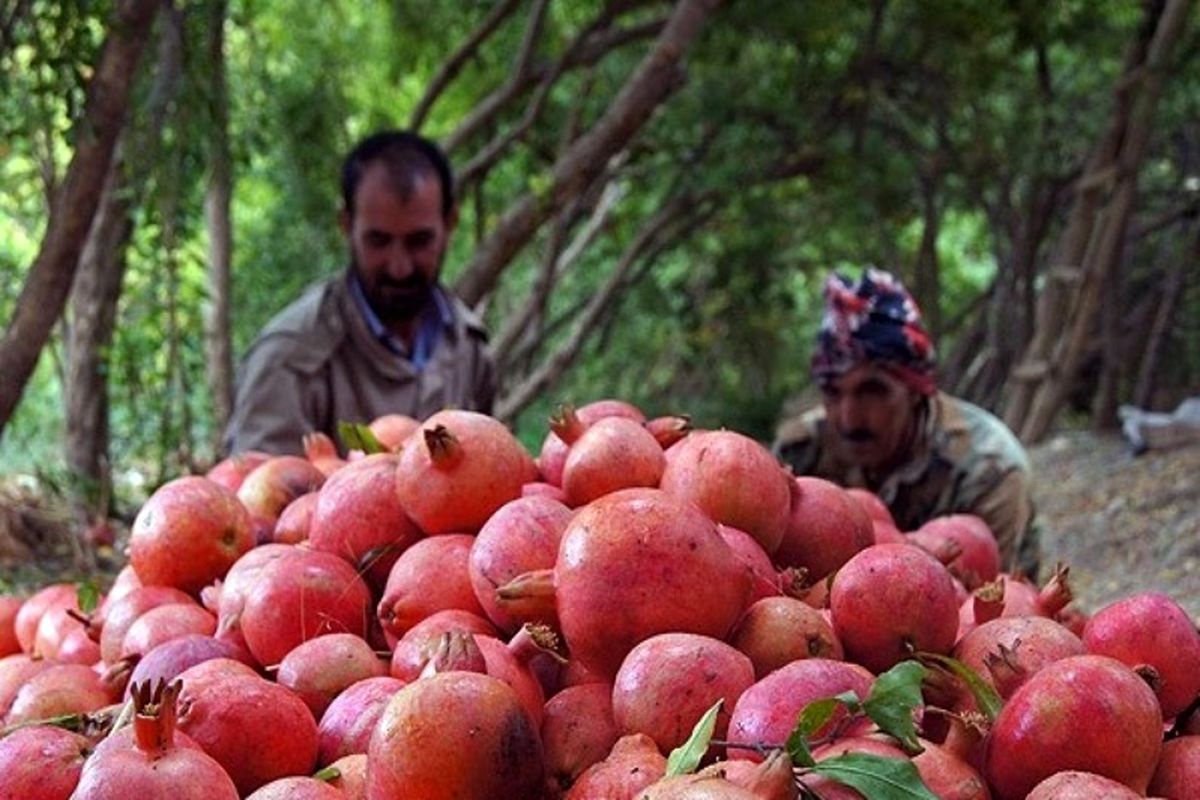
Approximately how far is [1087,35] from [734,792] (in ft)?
27.4

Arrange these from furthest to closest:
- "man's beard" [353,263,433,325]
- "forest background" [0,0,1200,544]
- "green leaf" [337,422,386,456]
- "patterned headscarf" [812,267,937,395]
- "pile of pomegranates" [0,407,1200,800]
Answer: "forest background" [0,0,1200,544] → "man's beard" [353,263,433,325] → "patterned headscarf" [812,267,937,395] → "green leaf" [337,422,386,456] → "pile of pomegranates" [0,407,1200,800]

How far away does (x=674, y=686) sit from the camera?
4.12ft

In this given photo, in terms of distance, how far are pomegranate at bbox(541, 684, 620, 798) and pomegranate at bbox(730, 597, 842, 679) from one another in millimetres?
172

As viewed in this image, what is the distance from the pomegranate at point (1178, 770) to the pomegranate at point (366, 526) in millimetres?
982

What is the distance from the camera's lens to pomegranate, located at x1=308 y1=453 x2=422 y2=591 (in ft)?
5.64

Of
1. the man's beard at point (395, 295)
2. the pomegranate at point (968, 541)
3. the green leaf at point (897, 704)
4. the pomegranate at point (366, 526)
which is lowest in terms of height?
the pomegranate at point (968, 541)

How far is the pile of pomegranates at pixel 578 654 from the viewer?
118 centimetres

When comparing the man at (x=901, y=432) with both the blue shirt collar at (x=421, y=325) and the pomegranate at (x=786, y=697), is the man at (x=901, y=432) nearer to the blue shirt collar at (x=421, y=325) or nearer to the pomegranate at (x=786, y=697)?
the blue shirt collar at (x=421, y=325)

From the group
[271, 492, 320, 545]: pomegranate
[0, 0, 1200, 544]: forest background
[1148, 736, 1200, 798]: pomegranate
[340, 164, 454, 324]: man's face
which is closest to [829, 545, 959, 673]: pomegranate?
[1148, 736, 1200, 798]: pomegranate

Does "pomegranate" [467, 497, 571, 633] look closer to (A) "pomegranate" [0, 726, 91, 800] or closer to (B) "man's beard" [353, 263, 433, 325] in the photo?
(A) "pomegranate" [0, 726, 91, 800]

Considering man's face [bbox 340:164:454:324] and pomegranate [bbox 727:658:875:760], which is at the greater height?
man's face [bbox 340:164:454:324]

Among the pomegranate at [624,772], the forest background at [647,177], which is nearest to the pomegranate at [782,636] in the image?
the pomegranate at [624,772]

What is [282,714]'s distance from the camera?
1.33 meters

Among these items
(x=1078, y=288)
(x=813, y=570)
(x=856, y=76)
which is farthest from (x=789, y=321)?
(x=813, y=570)
